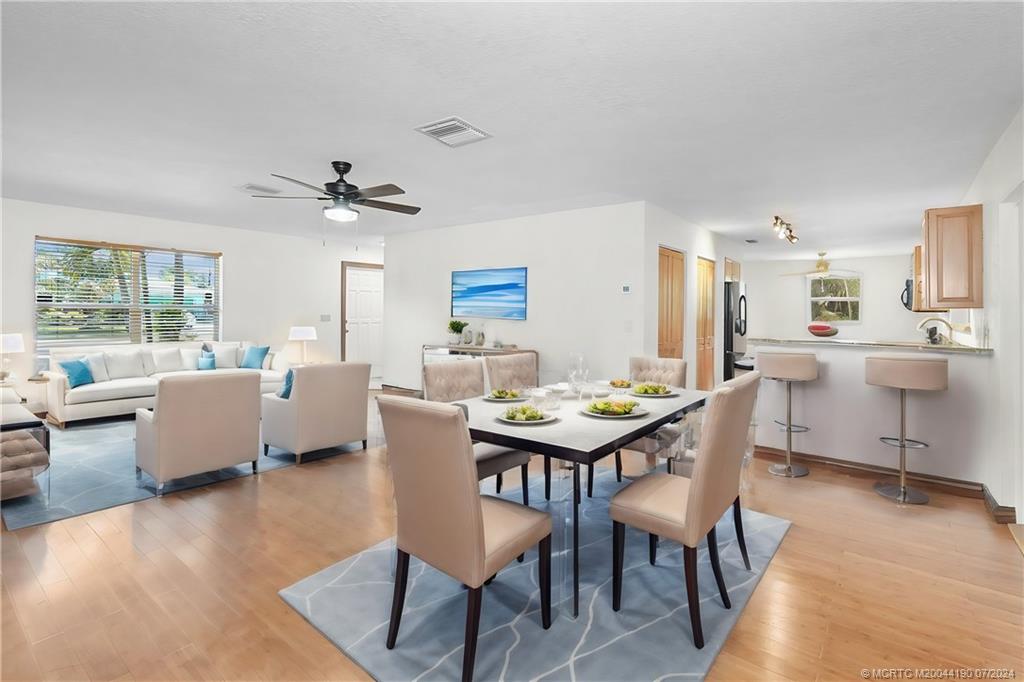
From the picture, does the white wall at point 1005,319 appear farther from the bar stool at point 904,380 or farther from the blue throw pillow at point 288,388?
the blue throw pillow at point 288,388

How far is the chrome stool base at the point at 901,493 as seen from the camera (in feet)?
11.3

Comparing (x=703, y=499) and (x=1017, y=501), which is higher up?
(x=703, y=499)

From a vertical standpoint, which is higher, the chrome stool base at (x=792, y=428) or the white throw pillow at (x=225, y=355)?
the white throw pillow at (x=225, y=355)

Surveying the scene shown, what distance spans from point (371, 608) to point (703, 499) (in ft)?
4.85

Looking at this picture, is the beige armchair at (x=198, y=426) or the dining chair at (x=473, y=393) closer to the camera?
the dining chair at (x=473, y=393)

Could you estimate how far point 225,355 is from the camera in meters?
6.90

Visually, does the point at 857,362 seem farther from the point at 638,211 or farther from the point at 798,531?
the point at 638,211

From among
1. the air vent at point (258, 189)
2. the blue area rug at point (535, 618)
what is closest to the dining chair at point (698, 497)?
the blue area rug at point (535, 618)

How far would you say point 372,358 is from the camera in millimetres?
9633

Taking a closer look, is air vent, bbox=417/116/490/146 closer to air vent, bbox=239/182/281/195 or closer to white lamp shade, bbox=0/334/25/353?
air vent, bbox=239/182/281/195

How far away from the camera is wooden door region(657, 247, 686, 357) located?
5918mm

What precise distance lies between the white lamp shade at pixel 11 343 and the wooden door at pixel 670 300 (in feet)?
23.0

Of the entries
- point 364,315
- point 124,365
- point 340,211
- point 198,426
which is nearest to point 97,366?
point 124,365

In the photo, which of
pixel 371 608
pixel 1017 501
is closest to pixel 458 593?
pixel 371 608
